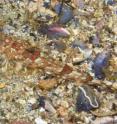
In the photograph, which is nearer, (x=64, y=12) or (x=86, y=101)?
(x=86, y=101)

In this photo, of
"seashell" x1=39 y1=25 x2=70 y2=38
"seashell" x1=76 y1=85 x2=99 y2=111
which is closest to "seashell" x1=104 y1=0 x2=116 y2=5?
"seashell" x1=39 y1=25 x2=70 y2=38

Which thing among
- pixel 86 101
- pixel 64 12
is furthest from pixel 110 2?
pixel 86 101

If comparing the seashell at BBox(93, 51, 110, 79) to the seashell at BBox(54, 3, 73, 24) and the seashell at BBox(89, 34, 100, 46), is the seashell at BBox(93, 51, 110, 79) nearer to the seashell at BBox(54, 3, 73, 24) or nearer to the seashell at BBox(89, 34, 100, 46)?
the seashell at BBox(89, 34, 100, 46)

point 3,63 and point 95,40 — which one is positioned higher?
point 95,40

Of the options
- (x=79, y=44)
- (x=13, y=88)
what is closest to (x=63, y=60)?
(x=79, y=44)

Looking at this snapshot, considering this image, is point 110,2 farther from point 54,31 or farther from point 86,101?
point 86,101

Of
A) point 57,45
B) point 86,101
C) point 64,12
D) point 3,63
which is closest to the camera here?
point 86,101

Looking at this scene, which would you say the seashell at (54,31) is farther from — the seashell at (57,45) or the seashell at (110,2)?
the seashell at (110,2)
